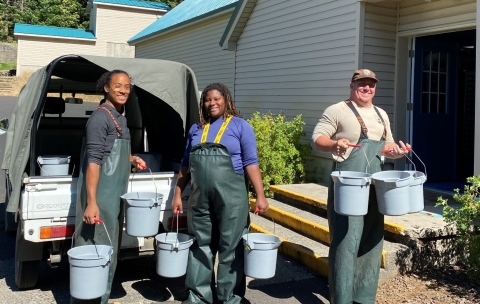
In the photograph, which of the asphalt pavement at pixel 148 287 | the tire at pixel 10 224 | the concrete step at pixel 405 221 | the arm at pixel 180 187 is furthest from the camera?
the tire at pixel 10 224

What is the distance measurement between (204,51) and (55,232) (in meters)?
11.8

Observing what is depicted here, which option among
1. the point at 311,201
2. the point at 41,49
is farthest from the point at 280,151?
the point at 41,49

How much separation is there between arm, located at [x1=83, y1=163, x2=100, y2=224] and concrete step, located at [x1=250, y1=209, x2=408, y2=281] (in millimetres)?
1841

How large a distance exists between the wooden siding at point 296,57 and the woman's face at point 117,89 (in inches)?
180

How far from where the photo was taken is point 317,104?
869cm

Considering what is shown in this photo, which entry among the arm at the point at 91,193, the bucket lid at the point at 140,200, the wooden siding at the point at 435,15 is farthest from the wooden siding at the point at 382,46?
the arm at the point at 91,193

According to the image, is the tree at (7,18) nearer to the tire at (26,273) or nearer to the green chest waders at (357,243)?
the tire at (26,273)

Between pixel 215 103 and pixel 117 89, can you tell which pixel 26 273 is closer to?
pixel 117 89

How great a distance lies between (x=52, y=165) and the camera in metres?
5.18

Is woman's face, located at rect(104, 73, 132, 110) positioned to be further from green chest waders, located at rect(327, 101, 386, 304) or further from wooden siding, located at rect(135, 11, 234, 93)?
wooden siding, located at rect(135, 11, 234, 93)

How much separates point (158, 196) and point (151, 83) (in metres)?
1.15

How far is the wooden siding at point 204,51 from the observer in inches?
539

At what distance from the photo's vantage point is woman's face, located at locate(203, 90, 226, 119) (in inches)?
158

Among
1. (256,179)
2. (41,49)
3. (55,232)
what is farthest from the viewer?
(41,49)
